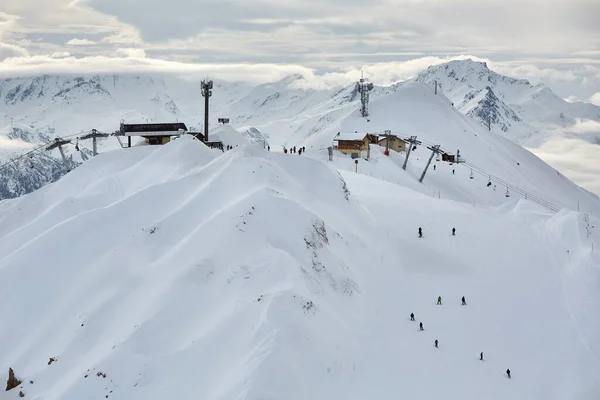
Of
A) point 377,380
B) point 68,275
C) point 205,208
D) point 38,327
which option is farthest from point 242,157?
point 377,380

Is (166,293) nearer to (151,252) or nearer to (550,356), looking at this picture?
(151,252)

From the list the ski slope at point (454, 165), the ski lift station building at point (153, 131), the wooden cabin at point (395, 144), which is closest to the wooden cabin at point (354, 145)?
the ski slope at point (454, 165)

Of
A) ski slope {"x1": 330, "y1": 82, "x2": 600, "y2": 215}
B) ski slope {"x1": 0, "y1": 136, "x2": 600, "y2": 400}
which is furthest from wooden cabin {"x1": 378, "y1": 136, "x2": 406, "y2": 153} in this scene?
ski slope {"x1": 0, "y1": 136, "x2": 600, "y2": 400}

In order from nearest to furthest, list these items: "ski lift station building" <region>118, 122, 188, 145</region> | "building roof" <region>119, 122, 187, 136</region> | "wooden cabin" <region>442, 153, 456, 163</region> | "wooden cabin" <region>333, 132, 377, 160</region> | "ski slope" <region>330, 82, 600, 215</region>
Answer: "ski lift station building" <region>118, 122, 188, 145</region>, "building roof" <region>119, 122, 187, 136</region>, "ski slope" <region>330, 82, 600, 215</region>, "wooden cabin" <region>333, 132, 377, 160</region>, "wooden cabin" <region>442, 153, 456, 163</region>

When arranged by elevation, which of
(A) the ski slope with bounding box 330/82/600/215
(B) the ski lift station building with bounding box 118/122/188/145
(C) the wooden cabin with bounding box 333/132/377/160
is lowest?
(A) the ski slope with bounding box 330/82/600/215

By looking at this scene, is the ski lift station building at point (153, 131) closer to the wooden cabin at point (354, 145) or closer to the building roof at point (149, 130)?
the building roof at point (149, 130)

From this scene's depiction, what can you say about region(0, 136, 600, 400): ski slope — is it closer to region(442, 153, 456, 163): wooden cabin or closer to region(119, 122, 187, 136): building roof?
region(119, 122, 187, 136): building roof
